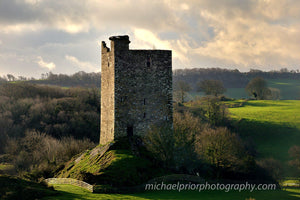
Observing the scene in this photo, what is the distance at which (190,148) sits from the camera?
30188 mm

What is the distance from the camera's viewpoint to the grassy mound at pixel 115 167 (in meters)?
23.5

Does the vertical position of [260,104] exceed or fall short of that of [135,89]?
it falls short

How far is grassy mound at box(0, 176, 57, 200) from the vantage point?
1788 cm

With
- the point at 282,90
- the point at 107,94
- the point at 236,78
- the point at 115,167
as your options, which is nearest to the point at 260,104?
the point at 282,90

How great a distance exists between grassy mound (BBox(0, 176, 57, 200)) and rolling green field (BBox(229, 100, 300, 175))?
4051 cm

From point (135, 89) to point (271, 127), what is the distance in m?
43.6

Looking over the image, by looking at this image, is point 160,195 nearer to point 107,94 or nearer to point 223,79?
point 107,94

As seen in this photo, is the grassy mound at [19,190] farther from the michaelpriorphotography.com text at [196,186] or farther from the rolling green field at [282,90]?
the rolling green field at [282,90]

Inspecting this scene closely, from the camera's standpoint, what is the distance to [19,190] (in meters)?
18.5

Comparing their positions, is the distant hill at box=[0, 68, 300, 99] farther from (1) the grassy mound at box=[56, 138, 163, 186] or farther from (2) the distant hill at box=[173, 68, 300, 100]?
(1) the grassy mound at box=[56, 138, 163, 186]

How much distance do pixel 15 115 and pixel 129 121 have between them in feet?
157

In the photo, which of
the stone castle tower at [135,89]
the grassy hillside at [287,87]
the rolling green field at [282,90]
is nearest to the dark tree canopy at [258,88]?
the rolling green field at [282,90]

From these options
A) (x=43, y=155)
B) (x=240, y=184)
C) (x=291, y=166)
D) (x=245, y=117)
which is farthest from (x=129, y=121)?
(x=245, y=117)

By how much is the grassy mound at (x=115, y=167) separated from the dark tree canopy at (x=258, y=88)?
78.0 meters
